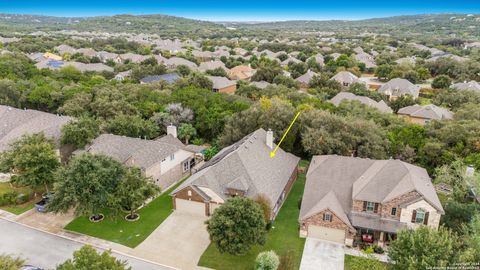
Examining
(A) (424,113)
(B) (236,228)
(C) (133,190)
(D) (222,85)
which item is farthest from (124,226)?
(A) (424,113)

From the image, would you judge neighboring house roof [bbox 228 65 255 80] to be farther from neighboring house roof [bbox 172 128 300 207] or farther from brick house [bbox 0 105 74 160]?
neighboring house roof [bbox 172 128 300 207]

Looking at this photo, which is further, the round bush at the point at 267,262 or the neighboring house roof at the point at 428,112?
the neighboring house roof at the point at 428,112

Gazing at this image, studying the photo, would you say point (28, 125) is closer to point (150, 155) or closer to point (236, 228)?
point (150, 155)

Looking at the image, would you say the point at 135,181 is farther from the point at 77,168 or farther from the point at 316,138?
the point at 316,138

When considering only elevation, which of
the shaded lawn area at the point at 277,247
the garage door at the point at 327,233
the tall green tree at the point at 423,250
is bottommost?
the shaded lawn area at the point at 277,247

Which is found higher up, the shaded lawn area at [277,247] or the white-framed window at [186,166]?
the white-framed window at [186,166]

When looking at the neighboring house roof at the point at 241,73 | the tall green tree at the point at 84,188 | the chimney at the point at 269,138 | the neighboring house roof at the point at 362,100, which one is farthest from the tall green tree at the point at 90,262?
the neighboring house roof at the point at 241,73

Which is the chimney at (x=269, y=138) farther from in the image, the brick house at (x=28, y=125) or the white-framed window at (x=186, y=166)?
the brick house at (x=28, y=125)
